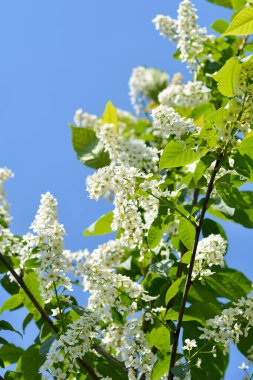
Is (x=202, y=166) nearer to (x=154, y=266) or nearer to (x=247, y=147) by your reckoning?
(x=247, y=147)

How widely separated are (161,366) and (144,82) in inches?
182

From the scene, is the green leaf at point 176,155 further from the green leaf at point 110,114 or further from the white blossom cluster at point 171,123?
the green leaf at point 110,114

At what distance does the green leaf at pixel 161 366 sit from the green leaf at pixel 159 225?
468mm

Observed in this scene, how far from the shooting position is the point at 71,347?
2.54 m

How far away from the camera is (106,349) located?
325 centimetres

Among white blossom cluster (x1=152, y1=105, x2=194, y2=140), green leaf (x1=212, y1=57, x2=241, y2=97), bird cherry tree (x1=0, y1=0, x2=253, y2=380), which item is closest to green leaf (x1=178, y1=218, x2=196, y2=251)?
bird cherry tree (x1=0, y1=0, x2=253, y2=380)

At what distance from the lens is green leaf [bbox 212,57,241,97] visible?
6.82 feet

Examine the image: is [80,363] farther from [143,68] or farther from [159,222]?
[143,68]

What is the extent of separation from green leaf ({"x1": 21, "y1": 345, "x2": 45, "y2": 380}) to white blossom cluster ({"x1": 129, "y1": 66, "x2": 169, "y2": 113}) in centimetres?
367

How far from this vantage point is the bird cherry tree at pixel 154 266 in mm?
2242

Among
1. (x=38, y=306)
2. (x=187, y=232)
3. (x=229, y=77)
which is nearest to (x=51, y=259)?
(x=38, y=306)

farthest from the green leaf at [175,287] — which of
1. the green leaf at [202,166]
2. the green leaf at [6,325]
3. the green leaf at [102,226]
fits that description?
the green leaf at [102,226]

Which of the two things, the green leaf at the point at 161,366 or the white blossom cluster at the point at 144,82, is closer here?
the green leaf at the point at 161,366

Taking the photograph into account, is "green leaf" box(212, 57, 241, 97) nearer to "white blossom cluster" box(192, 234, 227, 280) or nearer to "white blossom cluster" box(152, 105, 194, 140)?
"white blossom cluster" box(152, 105, 194, 140)
